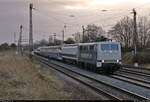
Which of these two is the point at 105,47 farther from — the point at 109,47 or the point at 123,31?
the point at 123,31

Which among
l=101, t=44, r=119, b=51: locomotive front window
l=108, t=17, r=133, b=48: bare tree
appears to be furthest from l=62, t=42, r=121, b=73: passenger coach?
l=108, t=17, r=133, b=48: bare tree

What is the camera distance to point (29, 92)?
460 inches

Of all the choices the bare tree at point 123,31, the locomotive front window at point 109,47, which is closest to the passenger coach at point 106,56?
the locomotive front window at point 109,47

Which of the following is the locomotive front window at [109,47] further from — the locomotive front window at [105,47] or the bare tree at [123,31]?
the bare tree at [123,31]

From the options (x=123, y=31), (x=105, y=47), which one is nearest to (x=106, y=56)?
(x=105, y=47)

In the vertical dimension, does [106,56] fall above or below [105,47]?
below

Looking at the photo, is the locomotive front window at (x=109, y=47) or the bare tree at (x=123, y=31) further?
the bare tree at (x=123, y=31)

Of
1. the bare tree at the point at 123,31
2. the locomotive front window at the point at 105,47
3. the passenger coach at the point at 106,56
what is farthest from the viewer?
the bare tree at the point at 123,31

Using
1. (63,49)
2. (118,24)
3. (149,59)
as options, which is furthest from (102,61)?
(118,24)

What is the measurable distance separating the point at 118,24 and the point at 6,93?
6254 centimetres

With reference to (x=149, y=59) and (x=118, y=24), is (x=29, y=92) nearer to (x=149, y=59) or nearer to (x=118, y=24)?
(x=149, y=59)

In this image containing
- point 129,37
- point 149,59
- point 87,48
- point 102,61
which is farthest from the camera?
point 129,37

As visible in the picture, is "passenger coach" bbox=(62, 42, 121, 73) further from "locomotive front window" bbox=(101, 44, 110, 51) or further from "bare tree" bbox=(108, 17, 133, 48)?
"bare tree" bbox=(108, 17, 133, 48)

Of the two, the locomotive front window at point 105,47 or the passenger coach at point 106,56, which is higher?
the locomotive front window at point 105,47
